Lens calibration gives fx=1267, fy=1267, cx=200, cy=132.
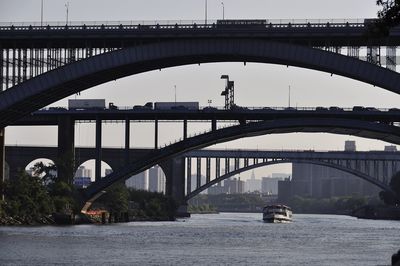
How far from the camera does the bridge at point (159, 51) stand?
293 feet

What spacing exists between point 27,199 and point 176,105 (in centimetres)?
3127

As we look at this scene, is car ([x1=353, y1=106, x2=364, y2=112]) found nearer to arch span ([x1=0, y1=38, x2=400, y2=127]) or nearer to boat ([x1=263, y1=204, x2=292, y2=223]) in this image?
boat ([x1=263, y1=204, x2=292, y2=223])

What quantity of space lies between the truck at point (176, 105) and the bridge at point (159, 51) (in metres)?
51.3

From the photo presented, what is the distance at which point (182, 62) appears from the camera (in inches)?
3735

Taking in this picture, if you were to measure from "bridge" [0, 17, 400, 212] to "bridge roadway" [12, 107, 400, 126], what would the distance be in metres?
47.5

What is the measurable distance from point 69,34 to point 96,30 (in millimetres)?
2169

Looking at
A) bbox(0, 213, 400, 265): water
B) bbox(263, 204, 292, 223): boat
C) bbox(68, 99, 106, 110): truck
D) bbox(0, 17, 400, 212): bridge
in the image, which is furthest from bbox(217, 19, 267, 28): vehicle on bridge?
bbox(263, 204, 292, 223): boat

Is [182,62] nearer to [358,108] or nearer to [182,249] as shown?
[182,249]

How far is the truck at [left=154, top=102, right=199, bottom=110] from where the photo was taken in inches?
5955

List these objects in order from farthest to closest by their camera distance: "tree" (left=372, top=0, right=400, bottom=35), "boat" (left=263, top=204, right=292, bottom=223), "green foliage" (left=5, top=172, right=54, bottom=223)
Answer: "boat" (left=263, top=204, right=292, bottom=223), "green foliage" (left=5, top=172, right=54, bottom=223), "tree" (left=372, top=0, right=400, bottom=35)

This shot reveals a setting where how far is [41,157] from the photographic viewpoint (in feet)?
591

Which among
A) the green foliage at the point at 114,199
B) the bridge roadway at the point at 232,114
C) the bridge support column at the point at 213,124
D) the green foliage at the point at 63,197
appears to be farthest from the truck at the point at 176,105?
the green foliage at the point at 63,197

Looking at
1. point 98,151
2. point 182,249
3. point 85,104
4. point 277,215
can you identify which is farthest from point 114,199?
point 182,249

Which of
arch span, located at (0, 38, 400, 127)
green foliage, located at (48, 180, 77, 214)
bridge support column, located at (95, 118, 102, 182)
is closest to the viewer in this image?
arch span, located at (0, 38, 400, 127)
